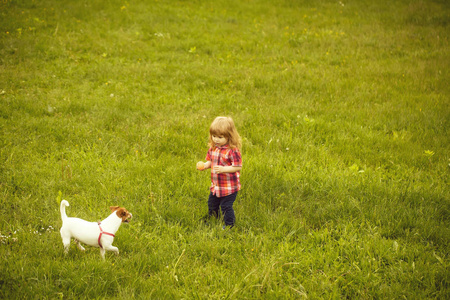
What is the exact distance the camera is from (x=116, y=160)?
4797mm

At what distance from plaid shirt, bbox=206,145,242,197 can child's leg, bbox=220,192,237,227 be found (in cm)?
9

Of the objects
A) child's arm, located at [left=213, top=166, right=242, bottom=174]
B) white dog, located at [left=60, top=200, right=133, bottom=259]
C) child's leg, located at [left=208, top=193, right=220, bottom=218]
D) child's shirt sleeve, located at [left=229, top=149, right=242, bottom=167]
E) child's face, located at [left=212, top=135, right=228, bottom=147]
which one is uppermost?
child's face, located at [left=212, top=135, right=228, bottom=147]

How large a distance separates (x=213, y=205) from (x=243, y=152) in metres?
1.55

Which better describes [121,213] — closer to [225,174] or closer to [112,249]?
[112,249]

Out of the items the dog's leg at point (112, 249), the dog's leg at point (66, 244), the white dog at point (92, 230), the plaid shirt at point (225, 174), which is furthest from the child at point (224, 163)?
the dog's leg at point (66, 244)

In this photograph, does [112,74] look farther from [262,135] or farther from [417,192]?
[417,192]

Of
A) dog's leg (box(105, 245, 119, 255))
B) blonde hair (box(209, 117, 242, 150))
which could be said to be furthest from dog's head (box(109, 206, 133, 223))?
blonde hair (box(209, 117, 242, 150))

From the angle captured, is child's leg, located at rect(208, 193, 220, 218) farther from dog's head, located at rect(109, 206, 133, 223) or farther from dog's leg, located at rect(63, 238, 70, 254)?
dog's leg, located at rect(63, 238, 70, 254)

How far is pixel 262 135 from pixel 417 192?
8.08 feet

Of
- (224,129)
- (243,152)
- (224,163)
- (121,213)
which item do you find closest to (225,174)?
(224,163)

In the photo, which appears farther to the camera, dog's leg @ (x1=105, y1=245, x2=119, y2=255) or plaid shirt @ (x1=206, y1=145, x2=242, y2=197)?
plaid shirt @ (x1=206, y1=145, x2=242, y2=197)

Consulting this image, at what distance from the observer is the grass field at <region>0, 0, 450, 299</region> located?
2.91 meters

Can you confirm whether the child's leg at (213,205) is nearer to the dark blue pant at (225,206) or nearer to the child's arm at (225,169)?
the dark blue pant at (225,206)

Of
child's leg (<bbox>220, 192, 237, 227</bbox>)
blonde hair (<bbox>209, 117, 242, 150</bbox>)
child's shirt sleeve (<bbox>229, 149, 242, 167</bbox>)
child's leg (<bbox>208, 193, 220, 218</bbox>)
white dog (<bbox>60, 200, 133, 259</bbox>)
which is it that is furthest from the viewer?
child's leg (<bbox>208, 193, 220, 218</bbox>)
